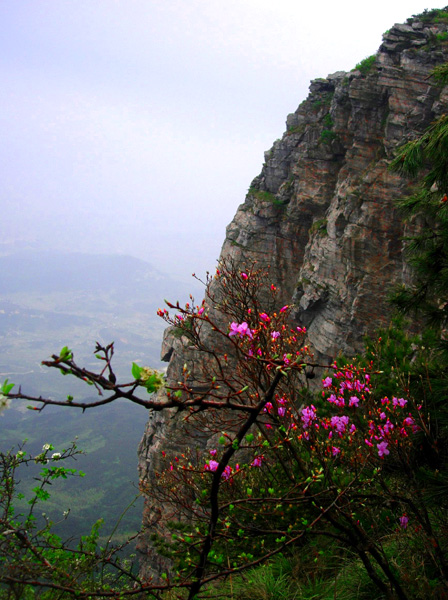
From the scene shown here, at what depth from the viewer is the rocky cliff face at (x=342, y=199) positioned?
2416cm

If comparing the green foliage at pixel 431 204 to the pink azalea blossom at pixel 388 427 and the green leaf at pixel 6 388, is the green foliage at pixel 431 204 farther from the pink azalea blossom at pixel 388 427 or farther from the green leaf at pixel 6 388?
the green leaf at pixel 6 388

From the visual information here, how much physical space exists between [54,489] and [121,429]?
37.9m

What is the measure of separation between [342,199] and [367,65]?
988 centimetres

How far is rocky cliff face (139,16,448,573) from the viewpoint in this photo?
24156mm

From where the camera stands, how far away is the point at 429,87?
23344 mm

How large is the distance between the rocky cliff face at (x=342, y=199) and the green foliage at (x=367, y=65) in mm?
78

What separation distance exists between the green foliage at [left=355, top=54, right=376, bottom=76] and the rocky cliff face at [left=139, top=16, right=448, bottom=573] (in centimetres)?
8

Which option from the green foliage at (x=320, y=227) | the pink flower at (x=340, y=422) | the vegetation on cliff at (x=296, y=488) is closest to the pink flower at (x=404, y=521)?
the vegetation on cliff at (x=296, y=488)

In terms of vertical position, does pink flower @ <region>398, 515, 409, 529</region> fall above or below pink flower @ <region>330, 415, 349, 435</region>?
below

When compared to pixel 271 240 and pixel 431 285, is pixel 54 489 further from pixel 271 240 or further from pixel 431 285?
pixel 431 285

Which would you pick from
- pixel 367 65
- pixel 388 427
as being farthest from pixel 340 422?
pixel 367 65

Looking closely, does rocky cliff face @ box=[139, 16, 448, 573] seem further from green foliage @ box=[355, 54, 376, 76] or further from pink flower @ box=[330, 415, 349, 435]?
pink flower @ box=[330, 415, 349, 435]

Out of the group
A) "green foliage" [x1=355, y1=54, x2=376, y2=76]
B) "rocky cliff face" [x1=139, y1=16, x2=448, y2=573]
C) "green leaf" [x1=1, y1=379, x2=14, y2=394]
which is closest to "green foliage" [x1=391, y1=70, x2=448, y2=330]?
"green leaf" [x1=1, y1=379, x2=14, y2=394]

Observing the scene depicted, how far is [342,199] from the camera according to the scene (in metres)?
26.5
